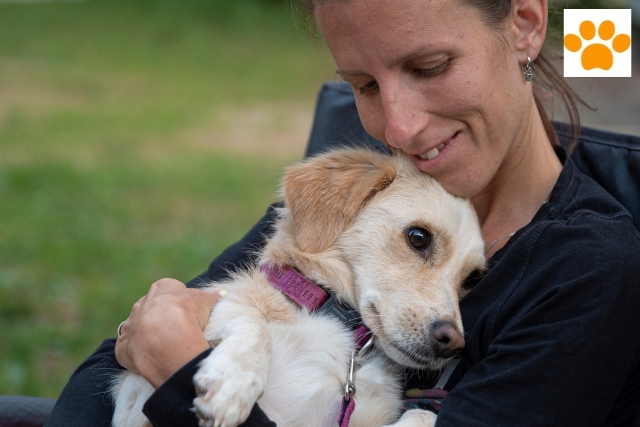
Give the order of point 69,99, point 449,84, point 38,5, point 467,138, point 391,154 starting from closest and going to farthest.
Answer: point 449,84, point 467,138, point 391,154, point 69,99, point 38,5

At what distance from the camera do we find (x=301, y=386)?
250cm

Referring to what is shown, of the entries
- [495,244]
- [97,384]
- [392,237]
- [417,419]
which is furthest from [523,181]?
[97,384]

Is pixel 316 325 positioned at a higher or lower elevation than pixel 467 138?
lower

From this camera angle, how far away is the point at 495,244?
2908mm

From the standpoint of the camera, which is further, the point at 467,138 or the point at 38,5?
the point at 38,5

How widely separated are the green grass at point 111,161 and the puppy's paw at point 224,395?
1.32 meters

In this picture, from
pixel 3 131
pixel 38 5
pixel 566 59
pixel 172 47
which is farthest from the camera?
pixel 38 5

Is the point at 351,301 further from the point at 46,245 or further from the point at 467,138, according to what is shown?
the point at 46,245

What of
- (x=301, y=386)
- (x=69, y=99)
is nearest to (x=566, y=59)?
(x=301, y=386)

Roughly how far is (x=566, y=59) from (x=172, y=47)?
16.0 m

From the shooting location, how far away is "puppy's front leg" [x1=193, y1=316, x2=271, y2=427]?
210 centimetres

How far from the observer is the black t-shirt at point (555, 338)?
2049 mm

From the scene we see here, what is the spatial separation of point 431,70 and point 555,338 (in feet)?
3.25

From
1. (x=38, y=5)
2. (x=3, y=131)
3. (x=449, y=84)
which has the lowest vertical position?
(x=3, y=131)
